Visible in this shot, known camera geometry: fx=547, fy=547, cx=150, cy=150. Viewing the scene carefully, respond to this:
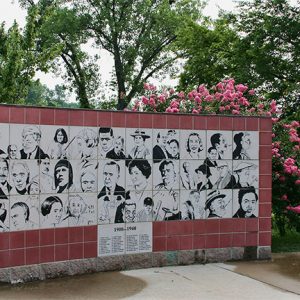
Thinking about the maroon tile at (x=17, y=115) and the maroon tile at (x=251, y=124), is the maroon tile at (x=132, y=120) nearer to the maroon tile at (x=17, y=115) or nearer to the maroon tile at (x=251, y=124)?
the maroon tile at (x=17, y=115)

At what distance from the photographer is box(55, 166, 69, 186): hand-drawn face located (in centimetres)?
651

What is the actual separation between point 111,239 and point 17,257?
123 centimetres

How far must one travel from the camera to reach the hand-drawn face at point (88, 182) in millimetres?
6695

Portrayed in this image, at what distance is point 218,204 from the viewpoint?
24.6 ft

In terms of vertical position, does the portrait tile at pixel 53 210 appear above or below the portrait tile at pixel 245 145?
below

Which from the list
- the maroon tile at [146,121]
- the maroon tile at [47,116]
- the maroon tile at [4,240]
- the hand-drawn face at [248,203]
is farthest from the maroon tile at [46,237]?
the hand-drawn face at [248,203]

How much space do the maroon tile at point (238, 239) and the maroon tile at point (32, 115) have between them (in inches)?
124

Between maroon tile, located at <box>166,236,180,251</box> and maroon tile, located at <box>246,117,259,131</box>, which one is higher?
maroon tile, located at <box>246,117,259,131</box>

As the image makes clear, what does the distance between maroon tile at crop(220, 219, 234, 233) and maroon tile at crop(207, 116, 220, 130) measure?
1279 mm

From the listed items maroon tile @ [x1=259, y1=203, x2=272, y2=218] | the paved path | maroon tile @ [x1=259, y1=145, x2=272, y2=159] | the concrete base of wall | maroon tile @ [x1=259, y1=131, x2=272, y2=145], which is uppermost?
maroon tile @ [x1=259, y1=131, x2=272, y2=145]

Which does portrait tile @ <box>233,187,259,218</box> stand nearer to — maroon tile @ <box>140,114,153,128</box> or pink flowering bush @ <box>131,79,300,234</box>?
maroon tile @ <box>140,114,153,128</box>

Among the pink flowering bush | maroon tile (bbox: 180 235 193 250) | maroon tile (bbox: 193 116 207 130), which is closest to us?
maroon tile (bbox: 180 235 193 250)

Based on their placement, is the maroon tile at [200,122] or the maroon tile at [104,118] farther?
the maroon tile at [200,122]

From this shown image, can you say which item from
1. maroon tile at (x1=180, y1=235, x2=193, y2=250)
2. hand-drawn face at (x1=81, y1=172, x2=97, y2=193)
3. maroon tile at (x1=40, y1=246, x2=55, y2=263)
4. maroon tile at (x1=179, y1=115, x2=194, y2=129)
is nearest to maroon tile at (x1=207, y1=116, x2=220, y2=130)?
maroon tile at (x1=179, y1=115, x2=194, y2=129)
